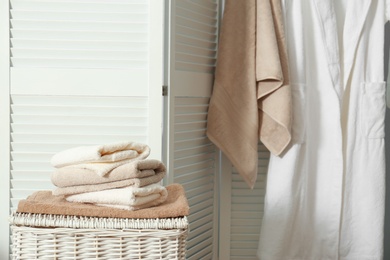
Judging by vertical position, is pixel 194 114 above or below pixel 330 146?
above

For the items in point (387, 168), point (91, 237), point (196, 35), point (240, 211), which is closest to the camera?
point (91, 237)

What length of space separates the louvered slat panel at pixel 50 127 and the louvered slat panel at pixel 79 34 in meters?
0.13

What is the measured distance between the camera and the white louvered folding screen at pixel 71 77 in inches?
90.9

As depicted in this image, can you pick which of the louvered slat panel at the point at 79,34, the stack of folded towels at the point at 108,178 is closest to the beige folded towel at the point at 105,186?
the stack of folded towels at the point at 108,178

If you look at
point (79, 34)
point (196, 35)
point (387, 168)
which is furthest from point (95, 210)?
point (387, 168)

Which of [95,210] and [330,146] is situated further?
[330,146]

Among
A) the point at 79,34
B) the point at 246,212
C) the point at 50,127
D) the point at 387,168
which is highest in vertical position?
the point at 79,34

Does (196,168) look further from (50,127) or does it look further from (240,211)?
(50,127)

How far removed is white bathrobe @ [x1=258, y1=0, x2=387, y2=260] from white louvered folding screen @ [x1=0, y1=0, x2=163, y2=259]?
0.61 m

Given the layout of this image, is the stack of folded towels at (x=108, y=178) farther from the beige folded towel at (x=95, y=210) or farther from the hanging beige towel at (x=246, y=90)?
the hanging beige towel at (x=246, y=90)

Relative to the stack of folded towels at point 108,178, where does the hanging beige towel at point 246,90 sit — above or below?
above

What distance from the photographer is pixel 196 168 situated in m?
2.65

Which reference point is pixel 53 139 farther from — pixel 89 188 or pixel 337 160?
A: pixel 337 160

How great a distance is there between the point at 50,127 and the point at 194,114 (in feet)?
1.91
